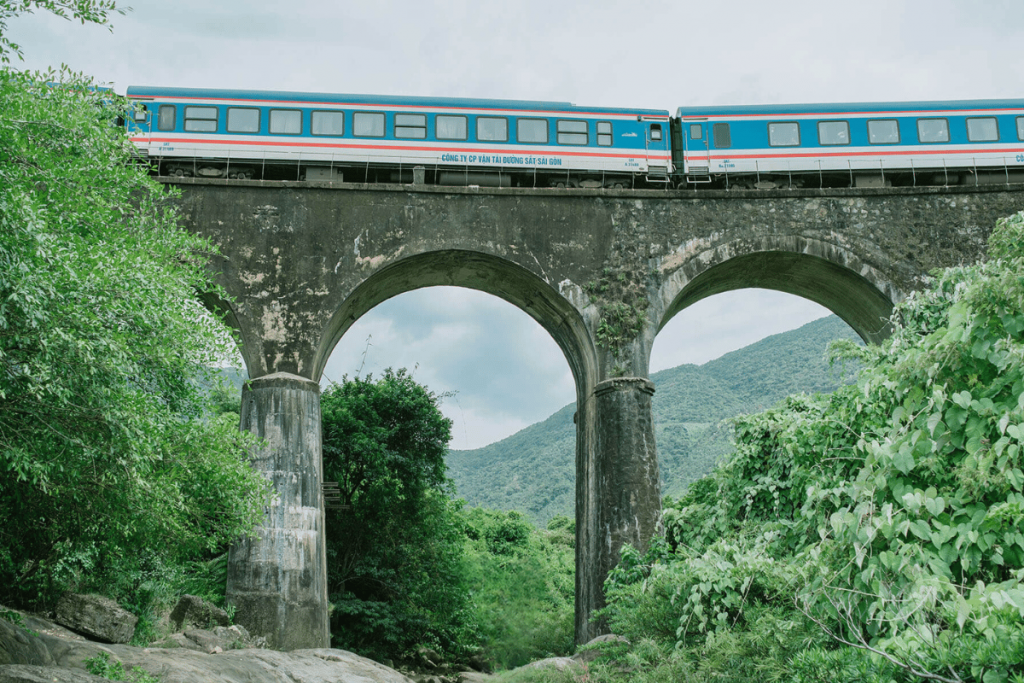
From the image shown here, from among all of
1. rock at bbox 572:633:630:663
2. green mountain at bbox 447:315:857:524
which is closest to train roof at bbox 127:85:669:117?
rock at bbox 572:633:630:663

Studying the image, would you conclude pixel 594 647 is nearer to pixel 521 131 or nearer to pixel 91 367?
pixel 91 367

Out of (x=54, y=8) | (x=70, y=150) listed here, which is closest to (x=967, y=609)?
(x=54, y=8)

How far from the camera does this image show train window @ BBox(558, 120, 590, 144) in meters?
18.1

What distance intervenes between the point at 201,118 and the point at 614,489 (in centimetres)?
1106

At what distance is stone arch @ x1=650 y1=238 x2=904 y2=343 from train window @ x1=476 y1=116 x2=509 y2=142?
537 centimetres

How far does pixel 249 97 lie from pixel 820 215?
36.5 ft

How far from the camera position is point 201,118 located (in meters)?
17.5

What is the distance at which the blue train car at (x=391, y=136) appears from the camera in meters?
17.5

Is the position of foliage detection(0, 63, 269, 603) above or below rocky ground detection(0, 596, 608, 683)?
above

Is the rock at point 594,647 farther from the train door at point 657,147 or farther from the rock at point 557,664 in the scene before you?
the train door at point 657,147

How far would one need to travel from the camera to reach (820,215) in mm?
14602

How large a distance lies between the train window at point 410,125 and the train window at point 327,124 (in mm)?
1097

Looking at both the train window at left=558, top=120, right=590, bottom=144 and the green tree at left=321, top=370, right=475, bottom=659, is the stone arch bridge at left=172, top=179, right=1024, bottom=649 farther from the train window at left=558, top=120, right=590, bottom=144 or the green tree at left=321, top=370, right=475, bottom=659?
the green tree at left=321, top=370, right=475, bottom=659

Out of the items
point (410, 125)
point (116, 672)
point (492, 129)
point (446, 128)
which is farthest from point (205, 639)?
point (492, 129)
